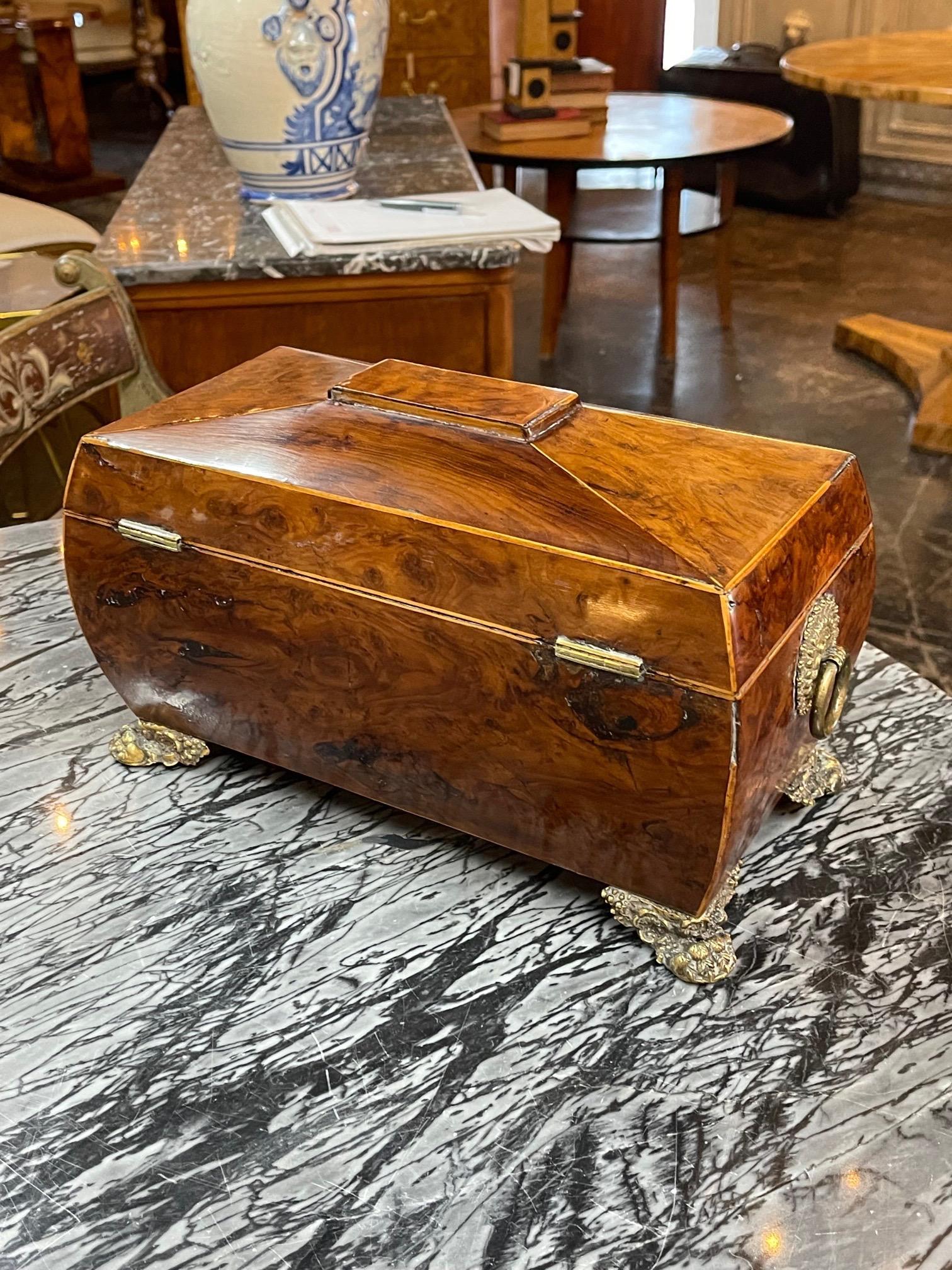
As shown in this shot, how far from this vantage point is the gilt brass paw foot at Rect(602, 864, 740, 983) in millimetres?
736

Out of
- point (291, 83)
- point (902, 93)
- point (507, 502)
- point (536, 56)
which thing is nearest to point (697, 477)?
point (507, 502)

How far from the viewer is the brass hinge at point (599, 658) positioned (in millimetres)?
688

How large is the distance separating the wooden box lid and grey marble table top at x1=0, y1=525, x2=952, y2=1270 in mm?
198

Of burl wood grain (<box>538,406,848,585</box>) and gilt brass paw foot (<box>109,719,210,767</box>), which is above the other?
burl wood grain (<box>538,406,848,585</box>)

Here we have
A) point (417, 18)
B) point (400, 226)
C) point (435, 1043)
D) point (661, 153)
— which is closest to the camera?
point (435, 1043)

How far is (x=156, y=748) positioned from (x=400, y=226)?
1029 millimetres

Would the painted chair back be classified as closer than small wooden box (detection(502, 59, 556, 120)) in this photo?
Yes

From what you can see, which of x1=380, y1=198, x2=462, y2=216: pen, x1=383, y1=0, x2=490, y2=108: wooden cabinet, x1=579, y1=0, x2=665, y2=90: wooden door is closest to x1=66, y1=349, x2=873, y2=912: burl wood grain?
x1=380, y1=198, x2=462, y2=216: pen

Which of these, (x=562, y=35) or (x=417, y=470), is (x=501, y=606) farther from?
(x=562, y=35)

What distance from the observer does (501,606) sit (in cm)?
72

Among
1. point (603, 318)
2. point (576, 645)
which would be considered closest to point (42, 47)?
point (603, 318)

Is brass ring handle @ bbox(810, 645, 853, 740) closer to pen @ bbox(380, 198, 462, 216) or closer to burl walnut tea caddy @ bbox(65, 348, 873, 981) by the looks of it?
burl walnut tea caddy @ bbox(65, 348, 873, 981)

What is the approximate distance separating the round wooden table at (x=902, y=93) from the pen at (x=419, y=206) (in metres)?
1.05

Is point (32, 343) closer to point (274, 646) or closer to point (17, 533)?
point (17, 533)
